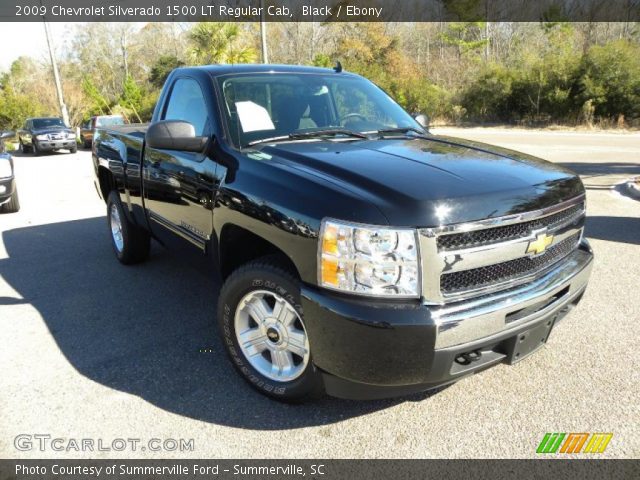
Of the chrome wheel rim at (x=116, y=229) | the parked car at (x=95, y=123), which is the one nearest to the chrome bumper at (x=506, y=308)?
the chrome wheel rim at (x=116, y=229)

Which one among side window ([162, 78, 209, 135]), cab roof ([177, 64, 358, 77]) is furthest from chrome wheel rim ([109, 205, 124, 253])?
cab roof ([177, 64, 358, 77])

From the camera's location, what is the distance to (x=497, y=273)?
7.74 feet

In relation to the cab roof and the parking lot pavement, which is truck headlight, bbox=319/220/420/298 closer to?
the parking lot pavement

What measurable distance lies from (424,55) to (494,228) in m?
60.0

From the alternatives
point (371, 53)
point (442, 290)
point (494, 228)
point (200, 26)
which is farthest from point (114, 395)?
point (371, 53)

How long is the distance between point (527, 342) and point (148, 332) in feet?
8.85

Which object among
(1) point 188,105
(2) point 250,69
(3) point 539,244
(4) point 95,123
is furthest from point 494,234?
(4) point 95,123

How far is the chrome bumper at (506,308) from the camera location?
2137mm

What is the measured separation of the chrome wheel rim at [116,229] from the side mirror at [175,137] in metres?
2.33

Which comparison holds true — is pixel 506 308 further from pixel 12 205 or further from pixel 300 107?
pixel 12 205

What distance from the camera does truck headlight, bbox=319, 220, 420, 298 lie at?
2115mm

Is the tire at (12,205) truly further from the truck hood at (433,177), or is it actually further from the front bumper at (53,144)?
the front bumper at (53,144)

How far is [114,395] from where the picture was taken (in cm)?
292

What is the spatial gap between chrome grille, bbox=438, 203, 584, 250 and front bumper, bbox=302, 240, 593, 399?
0.27 metres
